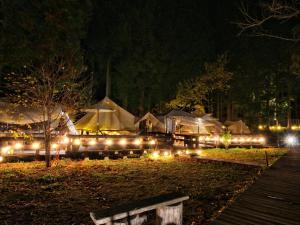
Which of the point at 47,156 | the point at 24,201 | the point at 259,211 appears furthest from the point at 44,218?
the point at 47,156

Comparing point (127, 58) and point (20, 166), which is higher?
point (127, 58)

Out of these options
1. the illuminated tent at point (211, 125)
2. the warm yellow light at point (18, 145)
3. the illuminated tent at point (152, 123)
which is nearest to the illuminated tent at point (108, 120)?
the illuminated tent at point (152, 123)

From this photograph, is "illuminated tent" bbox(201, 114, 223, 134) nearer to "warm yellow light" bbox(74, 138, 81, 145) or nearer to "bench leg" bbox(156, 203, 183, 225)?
"warm yellow light" bbox(74, 138, 81, 145)

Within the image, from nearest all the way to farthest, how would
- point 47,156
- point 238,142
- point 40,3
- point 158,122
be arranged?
point 40,3 → point 47,156 → point 238,142 → point 158,122

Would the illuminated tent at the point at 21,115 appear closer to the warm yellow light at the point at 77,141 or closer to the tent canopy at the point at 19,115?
the tent canopy at the point at 19,115

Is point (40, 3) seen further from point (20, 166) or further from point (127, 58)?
point (127, 58)

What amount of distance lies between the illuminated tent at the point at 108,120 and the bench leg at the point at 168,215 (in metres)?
17.2

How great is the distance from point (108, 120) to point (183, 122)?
19.3ft

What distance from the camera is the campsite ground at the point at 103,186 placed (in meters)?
7.32

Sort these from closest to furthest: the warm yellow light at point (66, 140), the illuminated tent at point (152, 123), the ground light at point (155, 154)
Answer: the warm yellow light at point (66, 140) < the ground light at point (155, 154) < the illuminated tent at point (152, 123)

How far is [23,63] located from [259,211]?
Answer: 12.3 meters

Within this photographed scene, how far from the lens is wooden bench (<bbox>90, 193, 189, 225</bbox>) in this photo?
478 cm

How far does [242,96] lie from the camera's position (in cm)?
3762

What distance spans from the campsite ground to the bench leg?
3.06ft
